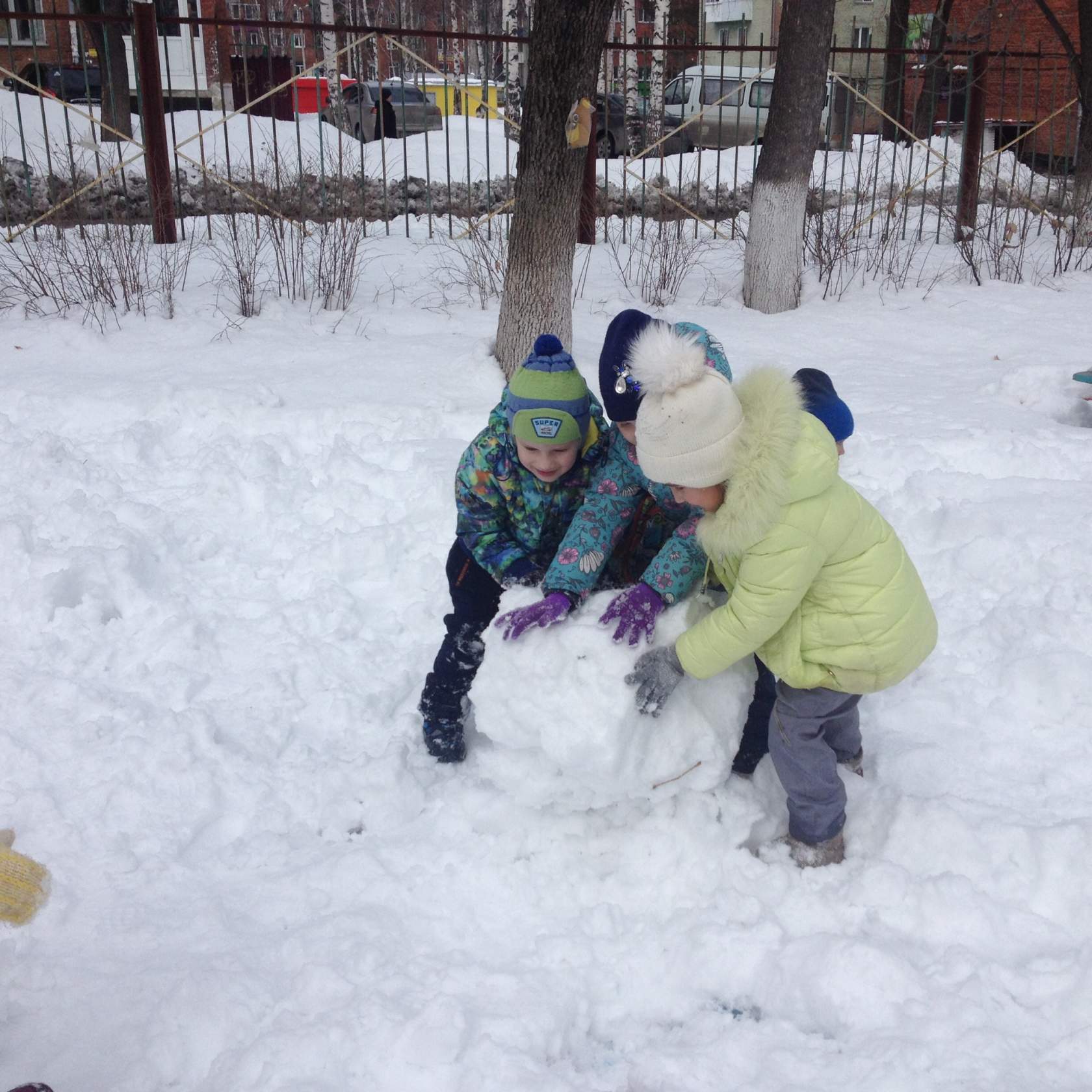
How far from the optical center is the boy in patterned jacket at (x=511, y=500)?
2428mm

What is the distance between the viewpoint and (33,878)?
7.93 ft

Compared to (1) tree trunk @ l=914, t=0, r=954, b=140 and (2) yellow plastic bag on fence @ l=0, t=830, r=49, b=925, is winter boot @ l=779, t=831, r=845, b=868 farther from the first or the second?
(1) tree trunk @ l=914, t=0, r=954, b=140

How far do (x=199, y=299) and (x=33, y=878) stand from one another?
426cm

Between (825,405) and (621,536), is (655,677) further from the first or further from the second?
(825,405)

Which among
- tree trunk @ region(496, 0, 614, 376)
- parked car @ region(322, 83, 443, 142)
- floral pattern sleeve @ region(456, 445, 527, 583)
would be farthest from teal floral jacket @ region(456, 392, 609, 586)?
parked car @ region(322, 83, 443, 142)

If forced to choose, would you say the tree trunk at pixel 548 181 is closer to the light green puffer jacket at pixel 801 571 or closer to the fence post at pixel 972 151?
the light green puffer jacket at pixel 801 571

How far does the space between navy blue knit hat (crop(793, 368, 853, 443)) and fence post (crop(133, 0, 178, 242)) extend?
5.52 metres

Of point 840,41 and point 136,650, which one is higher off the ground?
point 840,41

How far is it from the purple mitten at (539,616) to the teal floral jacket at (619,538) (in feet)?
0.13

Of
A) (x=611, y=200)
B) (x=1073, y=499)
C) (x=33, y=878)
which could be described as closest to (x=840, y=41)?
(x=611, y=200)

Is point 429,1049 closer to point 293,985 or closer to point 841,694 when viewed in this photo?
point 293,985

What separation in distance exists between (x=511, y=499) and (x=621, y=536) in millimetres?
299

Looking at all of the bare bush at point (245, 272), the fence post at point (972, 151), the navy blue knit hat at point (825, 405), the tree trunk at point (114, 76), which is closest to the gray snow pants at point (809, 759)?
the navy blue knit hat at point (825, 405)

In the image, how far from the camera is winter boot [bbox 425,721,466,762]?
2.90 metres
